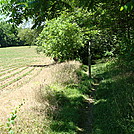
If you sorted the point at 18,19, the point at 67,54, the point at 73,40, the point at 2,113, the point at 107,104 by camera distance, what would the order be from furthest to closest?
the point at 67,54 → the point at 73,40 → the point at 107,104 → the point at 2,113 → the point at 18,19

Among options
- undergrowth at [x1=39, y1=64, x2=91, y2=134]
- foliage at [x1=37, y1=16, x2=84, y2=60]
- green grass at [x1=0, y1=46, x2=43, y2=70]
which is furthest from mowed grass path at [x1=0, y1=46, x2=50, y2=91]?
undergrowth at [x1=39, y1=64, x2=91, y2=134]

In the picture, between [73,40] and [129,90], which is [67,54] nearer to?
[73,40]

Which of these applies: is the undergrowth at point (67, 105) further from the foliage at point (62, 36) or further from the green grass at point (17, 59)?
the green grass at point (17, 59)

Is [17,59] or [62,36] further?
[17,59]

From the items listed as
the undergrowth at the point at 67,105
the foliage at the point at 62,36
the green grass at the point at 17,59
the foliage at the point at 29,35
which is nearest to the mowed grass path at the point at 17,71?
the green grass at the point at 17,59

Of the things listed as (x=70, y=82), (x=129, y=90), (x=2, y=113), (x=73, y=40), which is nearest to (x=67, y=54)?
(x=73, y=40)

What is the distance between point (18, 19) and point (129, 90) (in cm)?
456

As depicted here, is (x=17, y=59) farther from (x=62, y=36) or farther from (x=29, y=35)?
(x=62, y=36)

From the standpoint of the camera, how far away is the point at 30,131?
3689mm

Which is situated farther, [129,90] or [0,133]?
[129,90]

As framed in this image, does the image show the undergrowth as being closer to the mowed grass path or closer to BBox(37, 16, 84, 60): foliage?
BBox(37, 16, 84, 60): foliage

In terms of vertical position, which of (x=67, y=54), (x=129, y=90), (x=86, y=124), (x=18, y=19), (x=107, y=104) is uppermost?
(x=18, y=19)

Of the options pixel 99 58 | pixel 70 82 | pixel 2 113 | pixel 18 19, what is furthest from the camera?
pixel 99 58

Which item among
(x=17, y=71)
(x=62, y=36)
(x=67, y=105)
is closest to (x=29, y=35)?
(x=17, y=71)
